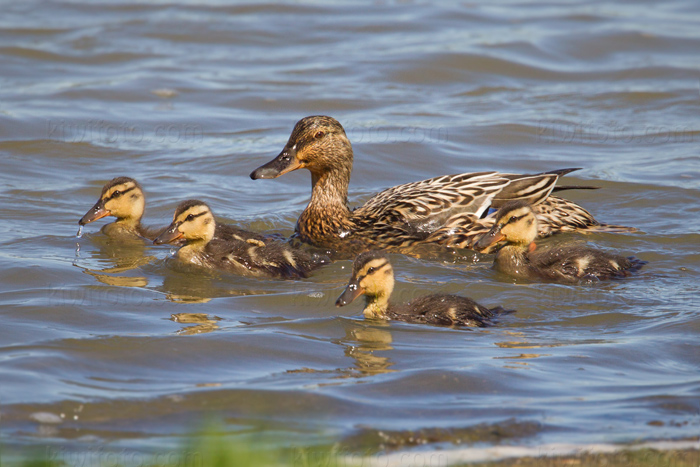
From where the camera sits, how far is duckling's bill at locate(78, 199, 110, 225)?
7.35 metres

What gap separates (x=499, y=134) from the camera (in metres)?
10.7

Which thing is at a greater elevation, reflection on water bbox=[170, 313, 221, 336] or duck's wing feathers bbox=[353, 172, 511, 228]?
duck's wing feathers bbox=[353, 172, 511, 228]

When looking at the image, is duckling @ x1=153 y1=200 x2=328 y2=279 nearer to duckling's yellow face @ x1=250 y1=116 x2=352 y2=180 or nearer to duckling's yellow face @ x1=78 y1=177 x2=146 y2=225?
duckling's yellow face @ x1=250 y1=116 x2=352 y2=180

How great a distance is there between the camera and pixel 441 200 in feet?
23.7

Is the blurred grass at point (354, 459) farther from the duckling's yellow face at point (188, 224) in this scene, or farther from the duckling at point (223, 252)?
the duckling's yellow face at point (188, 224)

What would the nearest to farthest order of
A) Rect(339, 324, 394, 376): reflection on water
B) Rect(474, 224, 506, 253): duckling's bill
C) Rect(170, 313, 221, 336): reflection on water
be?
Rect(339, 324, 394, 376): reflection on water → Rect(170, 313, 221, 336): reflection on water → Rect(474, 224, 506, 253): duckling's bill

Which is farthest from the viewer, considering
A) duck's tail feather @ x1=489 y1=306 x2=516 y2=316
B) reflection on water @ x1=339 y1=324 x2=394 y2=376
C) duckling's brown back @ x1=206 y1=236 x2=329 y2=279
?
duckling's brown back @ x1=206 y1=236 x2=329 y2=279

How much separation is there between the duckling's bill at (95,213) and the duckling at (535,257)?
2.86 metres

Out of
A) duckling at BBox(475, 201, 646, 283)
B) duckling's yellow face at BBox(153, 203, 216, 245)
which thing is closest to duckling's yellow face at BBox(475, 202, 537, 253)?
duckling at BBox(475, 201, 646, 283)

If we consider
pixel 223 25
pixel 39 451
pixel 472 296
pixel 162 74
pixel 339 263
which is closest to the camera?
pixel 39 451

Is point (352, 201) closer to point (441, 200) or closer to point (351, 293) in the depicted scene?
point (441, 200)

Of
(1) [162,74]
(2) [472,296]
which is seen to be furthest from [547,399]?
(1) [162,74]

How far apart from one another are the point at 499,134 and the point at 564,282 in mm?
4555

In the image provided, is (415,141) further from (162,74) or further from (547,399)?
(547,399)
